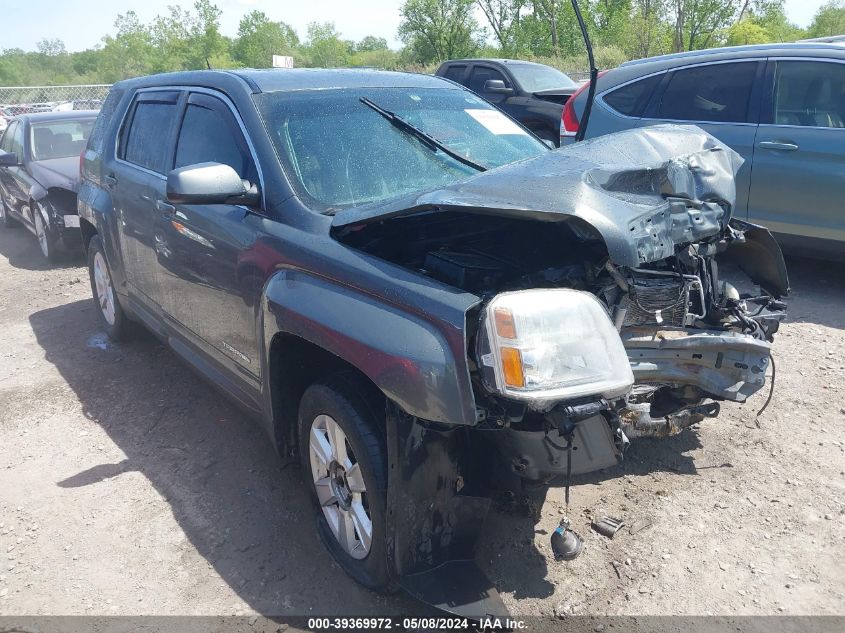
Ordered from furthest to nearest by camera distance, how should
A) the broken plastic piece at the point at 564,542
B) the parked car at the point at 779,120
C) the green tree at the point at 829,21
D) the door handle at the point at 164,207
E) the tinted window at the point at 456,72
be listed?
the green tree at the point at 829,21 → the tinted window at the point at 456,72 → the parked car at the point at 779,120 → the door handle at the point at 164,207 → the broken plastic piece at the point at 564,542

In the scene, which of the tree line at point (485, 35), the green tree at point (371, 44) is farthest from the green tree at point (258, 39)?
the green tree at point (371, 44)

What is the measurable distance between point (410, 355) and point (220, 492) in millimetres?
1719

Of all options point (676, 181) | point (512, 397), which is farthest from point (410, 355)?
point (676, 181)

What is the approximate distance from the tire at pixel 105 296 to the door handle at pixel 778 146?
16.2 ft

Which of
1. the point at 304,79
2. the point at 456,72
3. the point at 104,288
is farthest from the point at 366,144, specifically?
the point at 456,72

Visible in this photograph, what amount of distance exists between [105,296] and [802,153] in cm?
535

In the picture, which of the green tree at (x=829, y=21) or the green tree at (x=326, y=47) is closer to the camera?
the green tree at (x=829, y=21)

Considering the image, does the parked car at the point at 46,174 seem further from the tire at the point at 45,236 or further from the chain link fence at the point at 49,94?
the chain link fence at the point at 49,94

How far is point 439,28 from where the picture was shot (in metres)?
40.9

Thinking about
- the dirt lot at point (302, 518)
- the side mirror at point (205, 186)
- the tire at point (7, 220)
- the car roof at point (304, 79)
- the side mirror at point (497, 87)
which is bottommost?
the dirt lot at point (302, 518)

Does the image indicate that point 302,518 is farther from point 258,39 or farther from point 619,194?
point 258,39

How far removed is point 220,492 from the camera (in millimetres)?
3463

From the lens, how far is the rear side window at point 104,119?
16.4 ft

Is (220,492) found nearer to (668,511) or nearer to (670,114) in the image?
(668,511)
